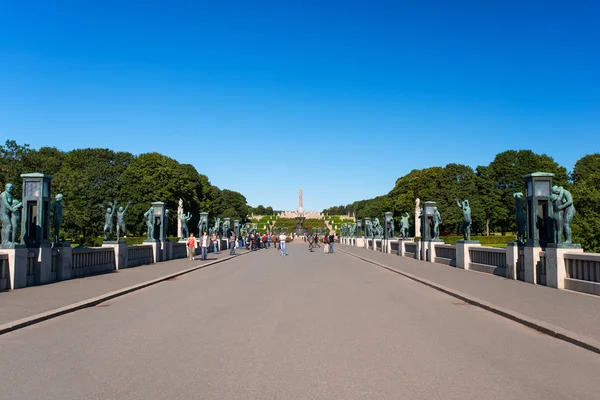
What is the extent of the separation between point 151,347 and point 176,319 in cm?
263

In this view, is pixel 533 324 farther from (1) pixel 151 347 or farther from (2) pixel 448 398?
(1) pixel 151 347

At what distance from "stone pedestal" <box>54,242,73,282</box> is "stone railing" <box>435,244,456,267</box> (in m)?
16.7

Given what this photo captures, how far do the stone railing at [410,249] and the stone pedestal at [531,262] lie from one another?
18.3 meters

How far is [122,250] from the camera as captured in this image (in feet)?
79.0

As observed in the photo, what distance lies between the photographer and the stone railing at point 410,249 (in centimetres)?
3655

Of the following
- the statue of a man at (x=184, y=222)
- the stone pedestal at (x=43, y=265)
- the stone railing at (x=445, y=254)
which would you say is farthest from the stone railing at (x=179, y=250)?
the stone pedestal at (x=43, y=265)

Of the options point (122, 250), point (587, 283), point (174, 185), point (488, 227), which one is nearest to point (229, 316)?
point (587, 283)

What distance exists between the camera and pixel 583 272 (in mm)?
14375

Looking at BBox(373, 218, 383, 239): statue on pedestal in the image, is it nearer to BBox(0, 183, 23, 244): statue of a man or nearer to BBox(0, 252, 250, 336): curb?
BBox(0, 252, 250, 336): curb

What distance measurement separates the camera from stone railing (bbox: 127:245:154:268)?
1006 inches

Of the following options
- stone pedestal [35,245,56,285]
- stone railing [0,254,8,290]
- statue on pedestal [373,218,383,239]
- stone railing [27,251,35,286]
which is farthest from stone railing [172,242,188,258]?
statue on pedestal [373,218,383,239]

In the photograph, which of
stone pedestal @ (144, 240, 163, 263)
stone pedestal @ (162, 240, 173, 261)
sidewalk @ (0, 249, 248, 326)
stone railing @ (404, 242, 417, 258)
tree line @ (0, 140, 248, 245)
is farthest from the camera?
tree line @ (0, 140, 248, 245)

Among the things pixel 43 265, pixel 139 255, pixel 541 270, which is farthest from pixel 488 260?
pixel 139 255

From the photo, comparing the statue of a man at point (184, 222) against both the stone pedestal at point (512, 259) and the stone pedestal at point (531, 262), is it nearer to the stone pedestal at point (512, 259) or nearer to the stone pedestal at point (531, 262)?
the stone pedestal at point (512, 259)
